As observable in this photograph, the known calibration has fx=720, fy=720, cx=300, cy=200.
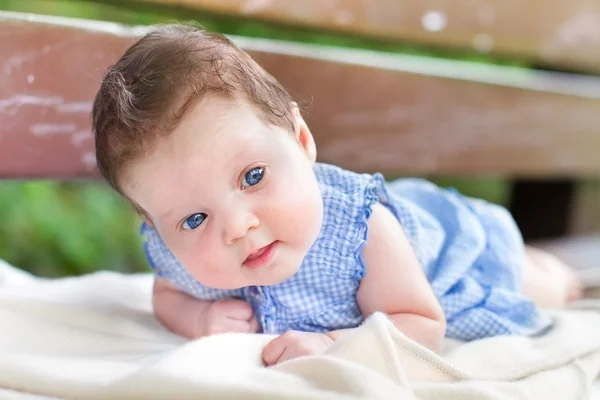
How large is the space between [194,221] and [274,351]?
160 millimetres

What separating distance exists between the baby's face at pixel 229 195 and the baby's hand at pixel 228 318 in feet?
0.38

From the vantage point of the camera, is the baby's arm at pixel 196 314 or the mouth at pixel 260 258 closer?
the mouth at pixel 260 258

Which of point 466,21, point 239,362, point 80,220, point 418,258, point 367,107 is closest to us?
point 239,362

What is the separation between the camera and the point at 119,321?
3.03 ft

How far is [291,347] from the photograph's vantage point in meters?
0.73

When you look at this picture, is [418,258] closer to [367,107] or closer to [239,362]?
[239,362]

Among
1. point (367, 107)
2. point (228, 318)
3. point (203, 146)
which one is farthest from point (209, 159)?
point (367, 107)

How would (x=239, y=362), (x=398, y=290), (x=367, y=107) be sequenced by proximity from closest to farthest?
1. (x=239, y=362)
2. (x=398, y=290)
3. (x=367, y=107)

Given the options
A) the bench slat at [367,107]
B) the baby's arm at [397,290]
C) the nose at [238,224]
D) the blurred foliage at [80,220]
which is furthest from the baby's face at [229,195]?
the blurred foliage at [80,220]

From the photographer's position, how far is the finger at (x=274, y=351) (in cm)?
73

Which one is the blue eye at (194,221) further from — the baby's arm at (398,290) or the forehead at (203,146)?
Result: the baby's arm at (398,290)

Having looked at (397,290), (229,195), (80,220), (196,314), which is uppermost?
(229,195)

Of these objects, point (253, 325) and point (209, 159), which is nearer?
point (209, 159)

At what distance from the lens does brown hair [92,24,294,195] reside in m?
0.73
